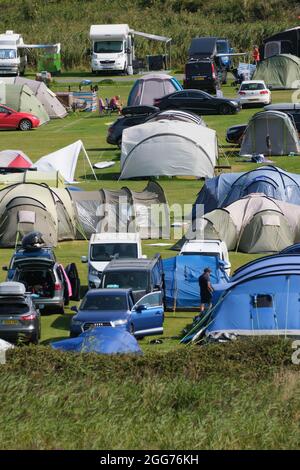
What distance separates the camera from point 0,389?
14.9 meters

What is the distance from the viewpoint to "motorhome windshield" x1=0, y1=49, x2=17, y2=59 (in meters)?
65.9

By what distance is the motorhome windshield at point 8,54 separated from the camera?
65.9 metres

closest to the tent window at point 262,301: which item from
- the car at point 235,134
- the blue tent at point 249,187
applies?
the blue tent at point 249,187

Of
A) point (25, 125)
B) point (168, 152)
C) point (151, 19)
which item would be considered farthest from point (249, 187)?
point (151, 19)

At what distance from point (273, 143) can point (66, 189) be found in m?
12.8

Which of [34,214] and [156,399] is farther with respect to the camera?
[34,214]

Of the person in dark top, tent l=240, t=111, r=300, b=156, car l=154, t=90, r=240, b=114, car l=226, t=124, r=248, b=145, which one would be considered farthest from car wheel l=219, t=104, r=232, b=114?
the person in dark top

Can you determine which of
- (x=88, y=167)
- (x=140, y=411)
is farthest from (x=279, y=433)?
(x=88, y=167)

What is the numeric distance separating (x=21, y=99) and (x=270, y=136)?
13899 millimetres

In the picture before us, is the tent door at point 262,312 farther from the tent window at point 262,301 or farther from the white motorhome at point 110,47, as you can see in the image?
the white motorhome at point 110,47

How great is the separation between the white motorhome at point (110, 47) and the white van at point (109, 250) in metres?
40.1

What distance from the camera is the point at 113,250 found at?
2827 cm

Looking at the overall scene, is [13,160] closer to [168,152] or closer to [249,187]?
[168,152]

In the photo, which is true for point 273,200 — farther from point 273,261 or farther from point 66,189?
point 273,261
